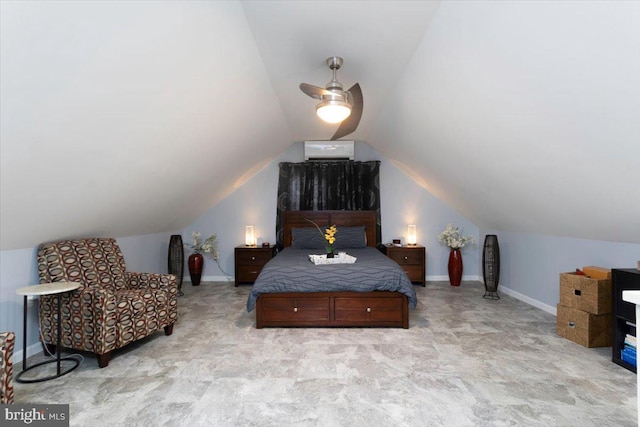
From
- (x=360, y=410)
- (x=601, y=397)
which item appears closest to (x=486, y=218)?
(x=601, y=397)

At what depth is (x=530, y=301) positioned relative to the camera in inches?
165

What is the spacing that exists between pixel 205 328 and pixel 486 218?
4.15 meters

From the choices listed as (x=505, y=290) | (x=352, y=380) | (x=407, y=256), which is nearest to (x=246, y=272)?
(x=407, y=256)

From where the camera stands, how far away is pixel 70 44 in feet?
5.26

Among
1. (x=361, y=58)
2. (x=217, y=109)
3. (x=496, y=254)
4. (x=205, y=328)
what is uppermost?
(x=361, y=58)

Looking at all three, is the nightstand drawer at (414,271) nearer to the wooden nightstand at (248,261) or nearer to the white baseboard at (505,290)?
the white baseboard at (505,290)

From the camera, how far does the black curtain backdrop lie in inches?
223

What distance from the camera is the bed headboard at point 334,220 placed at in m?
5.57

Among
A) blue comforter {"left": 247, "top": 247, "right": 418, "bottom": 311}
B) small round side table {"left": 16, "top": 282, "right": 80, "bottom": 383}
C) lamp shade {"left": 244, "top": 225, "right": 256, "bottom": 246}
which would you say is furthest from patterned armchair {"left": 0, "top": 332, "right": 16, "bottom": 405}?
lamp shade {"left": 244, "top": 225, "right": 256, "bottom": 246}

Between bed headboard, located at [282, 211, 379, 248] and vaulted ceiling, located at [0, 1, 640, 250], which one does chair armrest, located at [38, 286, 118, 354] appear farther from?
bed headboard, located at [282, 211, 379, 248]

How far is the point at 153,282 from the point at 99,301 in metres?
0.75

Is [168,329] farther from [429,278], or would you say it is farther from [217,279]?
[429,278]

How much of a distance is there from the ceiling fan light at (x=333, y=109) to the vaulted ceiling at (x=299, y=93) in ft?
1.42

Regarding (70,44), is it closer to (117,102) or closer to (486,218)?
(117,102)
